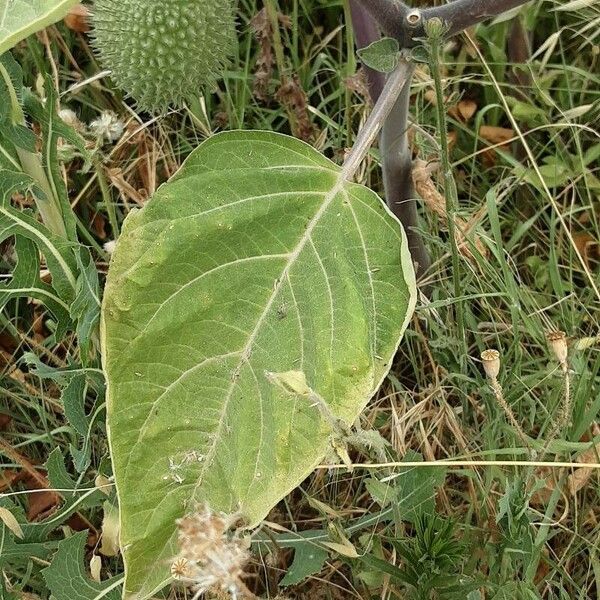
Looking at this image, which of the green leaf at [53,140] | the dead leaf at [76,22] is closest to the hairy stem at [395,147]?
the green leaf at [53,140]

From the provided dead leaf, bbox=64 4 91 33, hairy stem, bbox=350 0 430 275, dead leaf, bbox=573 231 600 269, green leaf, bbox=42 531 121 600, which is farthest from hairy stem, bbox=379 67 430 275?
dead leaf, bbox=64 4 91 33

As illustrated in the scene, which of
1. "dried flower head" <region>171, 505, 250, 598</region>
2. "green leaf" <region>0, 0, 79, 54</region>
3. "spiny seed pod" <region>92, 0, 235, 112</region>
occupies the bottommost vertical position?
"dried flower head" <region>171, 505, 250, 598</region>

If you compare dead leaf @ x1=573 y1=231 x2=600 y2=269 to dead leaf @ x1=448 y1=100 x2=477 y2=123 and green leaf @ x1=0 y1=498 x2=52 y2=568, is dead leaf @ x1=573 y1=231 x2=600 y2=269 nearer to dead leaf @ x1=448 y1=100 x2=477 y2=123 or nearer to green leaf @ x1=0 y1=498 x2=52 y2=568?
dead leaf @ x1=448 y1=100 x2=477 y2=123

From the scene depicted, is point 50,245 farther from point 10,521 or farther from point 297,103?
point 297,103

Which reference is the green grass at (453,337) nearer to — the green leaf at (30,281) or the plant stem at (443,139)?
the plant stem at (443,139)

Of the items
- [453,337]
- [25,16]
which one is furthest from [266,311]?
[453,337]

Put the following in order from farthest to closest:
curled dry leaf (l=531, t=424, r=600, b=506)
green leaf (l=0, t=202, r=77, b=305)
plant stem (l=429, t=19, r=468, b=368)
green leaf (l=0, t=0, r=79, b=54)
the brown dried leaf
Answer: the brown dried leaf, curled dry leaf (l=531, t=424, r=600, b=506), green leaf (l=0, t=202, r=77, b=305), plant stem (l=429, t=19, r=468, b=368), green leaf (l=0, t=0, r=79, b=54)

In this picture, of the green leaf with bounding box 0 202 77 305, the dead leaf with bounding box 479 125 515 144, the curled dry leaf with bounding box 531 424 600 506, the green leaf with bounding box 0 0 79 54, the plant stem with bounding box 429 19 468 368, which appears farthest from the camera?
the dead leaf with bounding box 479 125 515 144

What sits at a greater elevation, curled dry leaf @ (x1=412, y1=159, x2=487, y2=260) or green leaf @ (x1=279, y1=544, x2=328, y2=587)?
curled dry leaf @ (x1=412, y1=159, x2=487, y2=260)
